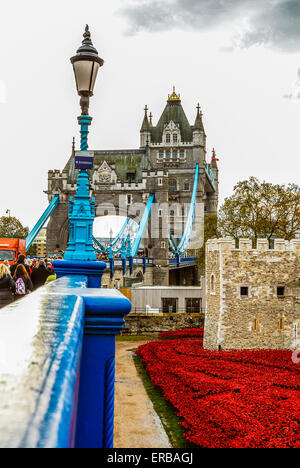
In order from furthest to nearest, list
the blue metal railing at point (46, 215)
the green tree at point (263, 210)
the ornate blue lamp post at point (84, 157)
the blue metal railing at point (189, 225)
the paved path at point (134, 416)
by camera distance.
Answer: the blue metal railing at point (189, 225), the blue metal railing at point (46, 215), the green tree at point (263, 210), the paved path at point (134, 416), the ornate blue lamp post at point (84, 157)

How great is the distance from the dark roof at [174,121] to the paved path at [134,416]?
44.7 meters

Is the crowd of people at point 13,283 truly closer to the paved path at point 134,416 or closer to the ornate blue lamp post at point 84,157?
the ornate blue lamp post at point 84,157

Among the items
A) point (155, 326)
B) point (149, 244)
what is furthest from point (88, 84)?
point (149, 244)

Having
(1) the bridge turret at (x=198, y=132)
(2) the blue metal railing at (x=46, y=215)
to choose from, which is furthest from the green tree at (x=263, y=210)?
(1) the bridge turret at (x=198, y=132)

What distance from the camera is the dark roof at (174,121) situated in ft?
196

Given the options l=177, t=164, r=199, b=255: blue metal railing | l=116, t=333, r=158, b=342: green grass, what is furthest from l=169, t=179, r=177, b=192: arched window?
l=116, t=333, r=158, b=342: green grass

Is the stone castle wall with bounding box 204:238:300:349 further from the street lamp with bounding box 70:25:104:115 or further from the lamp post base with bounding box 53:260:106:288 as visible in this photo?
the lamp post base with bounding box 53:260:106:288

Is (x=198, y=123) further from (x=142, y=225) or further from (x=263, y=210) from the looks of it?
(x=263, y=210)

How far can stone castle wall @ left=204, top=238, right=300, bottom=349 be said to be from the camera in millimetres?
18562

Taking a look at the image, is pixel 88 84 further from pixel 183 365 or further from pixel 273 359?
pixel 273 359

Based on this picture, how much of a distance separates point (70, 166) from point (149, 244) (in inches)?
505

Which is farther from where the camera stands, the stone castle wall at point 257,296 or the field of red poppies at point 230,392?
the stone castle wall at point 257,296

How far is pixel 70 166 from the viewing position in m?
50.3

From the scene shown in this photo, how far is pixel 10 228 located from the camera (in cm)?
5419
